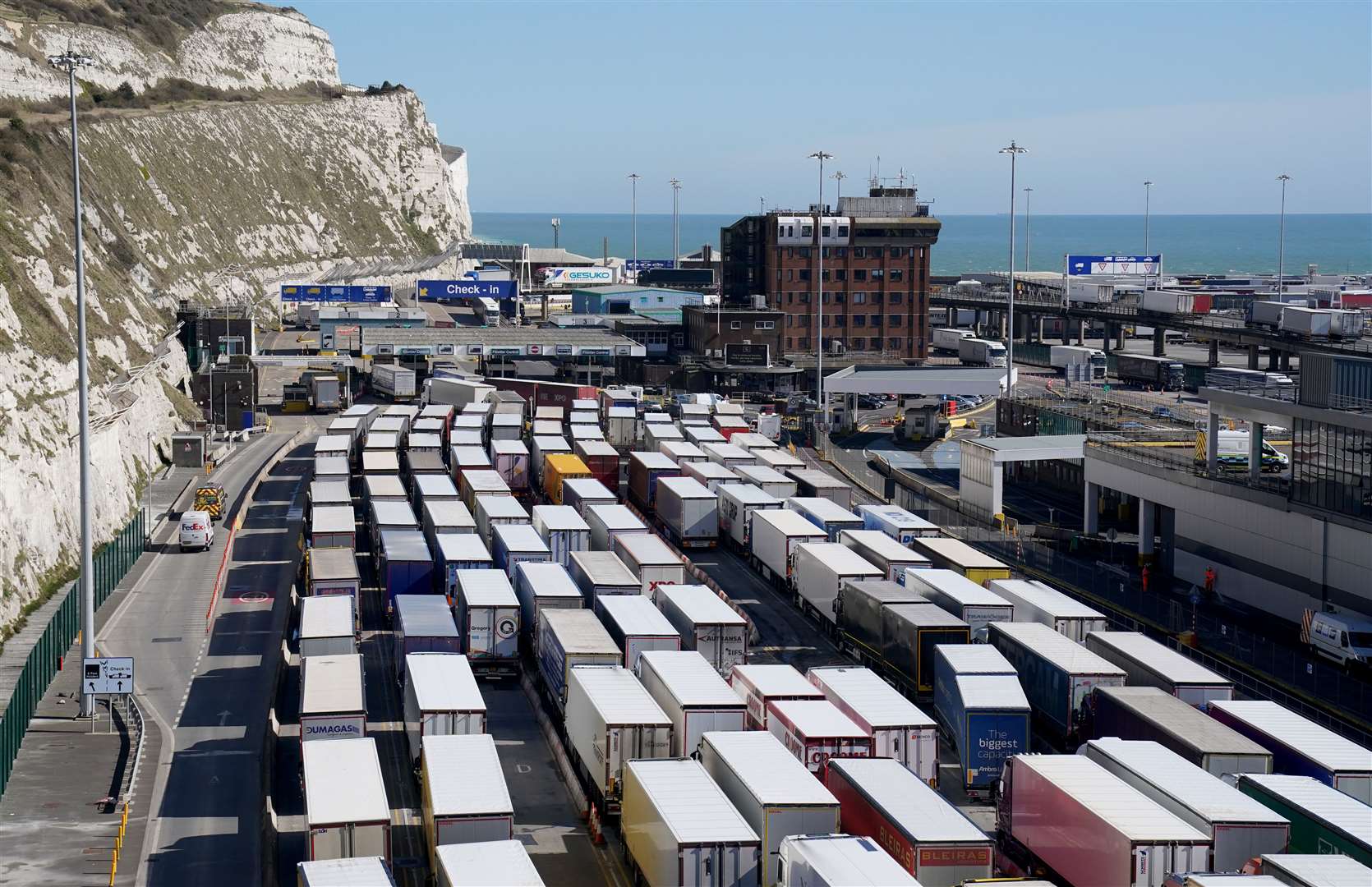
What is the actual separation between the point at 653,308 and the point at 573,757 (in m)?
122

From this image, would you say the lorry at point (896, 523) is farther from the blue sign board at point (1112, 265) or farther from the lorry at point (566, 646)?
the blue sign board at point (1112, 265)

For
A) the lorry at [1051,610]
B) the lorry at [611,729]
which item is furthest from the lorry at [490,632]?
the lorry at [1051,610]

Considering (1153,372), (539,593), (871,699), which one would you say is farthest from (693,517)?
(1153,372)

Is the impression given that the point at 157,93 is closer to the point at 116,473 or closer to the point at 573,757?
the point at 116,473

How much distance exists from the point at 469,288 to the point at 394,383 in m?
60.8

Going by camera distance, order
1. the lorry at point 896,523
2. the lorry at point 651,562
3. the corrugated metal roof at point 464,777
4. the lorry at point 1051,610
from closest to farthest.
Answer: the corrugated metal roof at point 464,777 < the lorry at point 1051,610 < the lorry at point 651,562 < the lorry at point 896,523

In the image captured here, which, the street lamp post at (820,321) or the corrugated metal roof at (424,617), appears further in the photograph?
the street lamp post at (820,321)

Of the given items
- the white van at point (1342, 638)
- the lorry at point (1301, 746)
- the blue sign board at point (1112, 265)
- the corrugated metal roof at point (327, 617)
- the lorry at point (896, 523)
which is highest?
the blue sign board at point (1112, 265)

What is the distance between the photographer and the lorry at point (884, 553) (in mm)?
52406

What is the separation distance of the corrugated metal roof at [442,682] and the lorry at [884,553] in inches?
655

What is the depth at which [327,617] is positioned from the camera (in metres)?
44.7

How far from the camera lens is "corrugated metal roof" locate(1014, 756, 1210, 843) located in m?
28.2

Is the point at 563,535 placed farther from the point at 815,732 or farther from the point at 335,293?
the point at 335,293

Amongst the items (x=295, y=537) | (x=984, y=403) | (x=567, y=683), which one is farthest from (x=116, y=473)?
(x=984, y=403)
